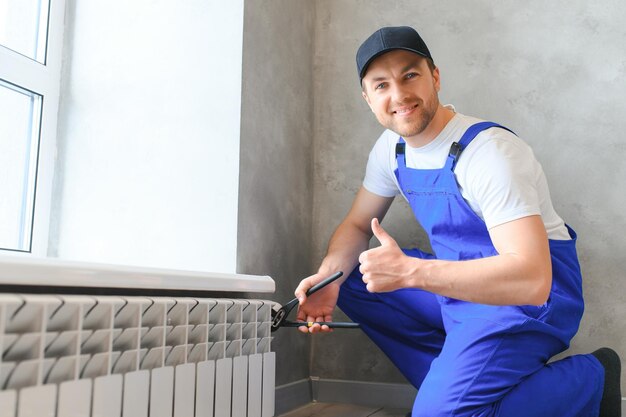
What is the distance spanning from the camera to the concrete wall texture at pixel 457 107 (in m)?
2.14

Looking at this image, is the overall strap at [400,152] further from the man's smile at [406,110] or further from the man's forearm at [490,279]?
the man's forearm at [490,279]

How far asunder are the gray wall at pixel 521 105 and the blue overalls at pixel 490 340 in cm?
33

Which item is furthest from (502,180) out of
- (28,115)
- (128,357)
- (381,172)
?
(28,115)

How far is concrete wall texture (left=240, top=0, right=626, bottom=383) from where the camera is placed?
2.14 meters

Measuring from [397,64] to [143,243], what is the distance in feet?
2.93

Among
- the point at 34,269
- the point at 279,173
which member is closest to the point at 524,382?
the point at 279,173

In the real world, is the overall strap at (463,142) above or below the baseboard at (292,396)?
above

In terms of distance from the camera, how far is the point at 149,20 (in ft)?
6.61

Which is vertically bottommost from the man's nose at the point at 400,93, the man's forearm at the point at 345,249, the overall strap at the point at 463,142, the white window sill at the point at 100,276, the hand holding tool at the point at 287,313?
the hand holding tool at the point at 287,313

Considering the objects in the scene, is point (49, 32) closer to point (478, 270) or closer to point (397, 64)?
point (397, 64)

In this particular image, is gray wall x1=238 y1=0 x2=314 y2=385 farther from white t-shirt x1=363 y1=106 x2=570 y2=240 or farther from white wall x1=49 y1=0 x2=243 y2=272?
white t-shirt x1=363 y1=106 x2=570 y2=240

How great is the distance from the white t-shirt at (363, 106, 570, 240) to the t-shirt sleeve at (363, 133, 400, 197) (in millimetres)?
32

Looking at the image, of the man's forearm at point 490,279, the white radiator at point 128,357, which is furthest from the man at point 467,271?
the white radiator at point 128,357

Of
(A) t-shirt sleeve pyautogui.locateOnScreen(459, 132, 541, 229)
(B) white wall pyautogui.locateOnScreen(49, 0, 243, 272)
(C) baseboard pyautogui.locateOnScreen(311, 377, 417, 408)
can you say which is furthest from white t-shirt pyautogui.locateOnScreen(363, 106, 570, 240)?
(C) baseboard pyautogui.locateOnScreen(311, 377, 417, 408)
